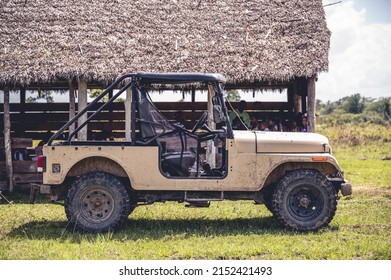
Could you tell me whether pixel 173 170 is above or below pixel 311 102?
below

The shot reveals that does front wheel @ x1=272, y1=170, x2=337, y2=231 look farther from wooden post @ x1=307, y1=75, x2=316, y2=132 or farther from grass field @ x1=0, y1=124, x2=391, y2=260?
wooden post @ x1=307, y1=75, x2=316, y2=132

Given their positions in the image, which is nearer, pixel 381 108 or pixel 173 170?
pixel 173 170

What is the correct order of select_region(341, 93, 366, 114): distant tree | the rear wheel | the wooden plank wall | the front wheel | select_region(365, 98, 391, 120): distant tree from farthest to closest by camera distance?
select_region(341, 93, 366, 114): distant tree
select_region(365, 98, 391, 120): distant tree
the wooden plank wall
the front wheel
the rear wheel

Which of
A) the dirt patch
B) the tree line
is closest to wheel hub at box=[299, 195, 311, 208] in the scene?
the dirt patch

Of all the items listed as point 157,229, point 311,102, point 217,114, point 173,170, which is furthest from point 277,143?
point 311,102

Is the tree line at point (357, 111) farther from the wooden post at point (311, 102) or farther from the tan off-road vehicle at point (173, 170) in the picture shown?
the tan off-road vehicle at point (173, 170)

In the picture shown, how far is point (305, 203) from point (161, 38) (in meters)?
6.43

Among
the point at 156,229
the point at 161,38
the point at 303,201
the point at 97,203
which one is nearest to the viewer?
the point at 97,203

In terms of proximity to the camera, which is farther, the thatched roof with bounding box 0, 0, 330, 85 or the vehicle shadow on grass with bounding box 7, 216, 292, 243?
the thatched roof with bounding box 0, 0, 330, 85

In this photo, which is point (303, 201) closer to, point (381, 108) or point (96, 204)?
point (96, 204)

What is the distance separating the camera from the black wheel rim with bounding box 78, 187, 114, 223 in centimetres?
812

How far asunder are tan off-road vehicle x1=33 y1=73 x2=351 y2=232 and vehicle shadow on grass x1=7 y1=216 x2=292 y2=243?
26 cm

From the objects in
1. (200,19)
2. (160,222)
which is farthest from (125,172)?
(200,19)

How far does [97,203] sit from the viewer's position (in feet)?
26.8
